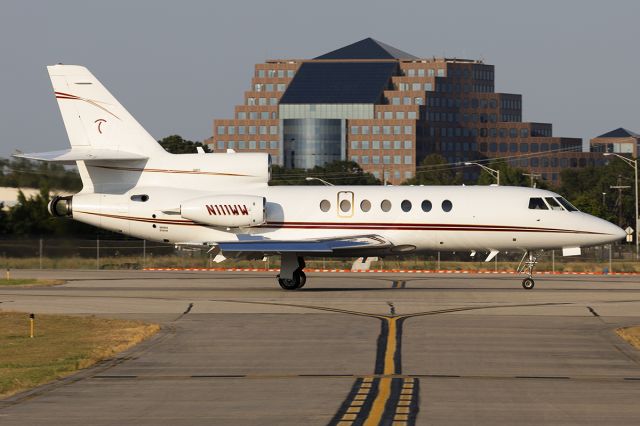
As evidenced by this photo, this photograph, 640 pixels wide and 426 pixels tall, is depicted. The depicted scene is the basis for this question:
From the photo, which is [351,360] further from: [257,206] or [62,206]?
[62,206]

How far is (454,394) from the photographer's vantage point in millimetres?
17562

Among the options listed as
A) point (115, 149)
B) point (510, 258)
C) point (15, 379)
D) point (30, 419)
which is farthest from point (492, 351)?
point (510, 258)

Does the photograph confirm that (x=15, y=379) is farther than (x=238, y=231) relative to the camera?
No

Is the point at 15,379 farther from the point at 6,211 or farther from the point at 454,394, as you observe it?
the point at 6,211

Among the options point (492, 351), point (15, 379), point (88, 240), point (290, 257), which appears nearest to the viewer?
point (15, 379)

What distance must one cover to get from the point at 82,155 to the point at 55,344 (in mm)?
16366

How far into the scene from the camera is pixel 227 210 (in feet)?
131

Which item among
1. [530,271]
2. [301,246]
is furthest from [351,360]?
[530,271]

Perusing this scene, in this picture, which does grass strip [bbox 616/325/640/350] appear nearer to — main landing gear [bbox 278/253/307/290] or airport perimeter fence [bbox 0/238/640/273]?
main landing gear [bbox 278/253/307/290]

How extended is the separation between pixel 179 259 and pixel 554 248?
25.7 m

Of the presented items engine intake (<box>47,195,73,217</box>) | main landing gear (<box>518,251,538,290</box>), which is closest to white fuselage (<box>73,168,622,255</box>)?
engine intake (<box>47,195,73,217</box>)

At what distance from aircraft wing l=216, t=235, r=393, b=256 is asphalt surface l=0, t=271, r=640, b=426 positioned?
4.56 feet

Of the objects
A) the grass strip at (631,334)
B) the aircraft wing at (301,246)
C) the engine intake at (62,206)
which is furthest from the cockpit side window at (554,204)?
the engine intake at (62,206)

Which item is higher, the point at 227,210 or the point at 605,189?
the point at 605,189
